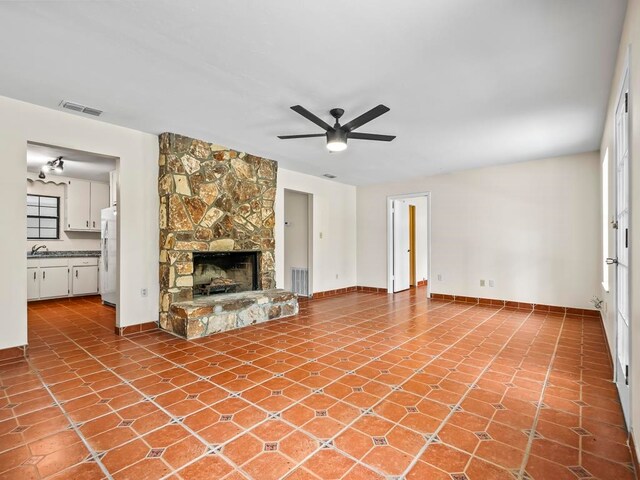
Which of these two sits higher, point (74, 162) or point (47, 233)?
point (74, 162)

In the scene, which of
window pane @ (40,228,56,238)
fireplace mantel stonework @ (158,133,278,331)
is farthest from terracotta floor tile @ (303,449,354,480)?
window pane @ (40,228,56,238)

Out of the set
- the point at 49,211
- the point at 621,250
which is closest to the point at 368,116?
the point at 621,250

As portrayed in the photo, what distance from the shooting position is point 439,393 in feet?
8.02

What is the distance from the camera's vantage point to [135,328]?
160 inches

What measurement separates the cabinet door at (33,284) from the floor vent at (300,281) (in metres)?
4.78

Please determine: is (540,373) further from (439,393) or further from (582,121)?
(582,121)

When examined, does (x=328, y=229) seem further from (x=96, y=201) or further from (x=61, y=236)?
(x=61, y=236)

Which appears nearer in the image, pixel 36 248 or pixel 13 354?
pixel 13 354

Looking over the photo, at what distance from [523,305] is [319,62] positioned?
204 inches

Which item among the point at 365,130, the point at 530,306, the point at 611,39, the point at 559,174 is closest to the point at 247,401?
the point at 365,130

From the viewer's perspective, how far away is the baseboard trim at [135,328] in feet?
13.0

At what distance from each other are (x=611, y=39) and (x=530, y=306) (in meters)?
4.32

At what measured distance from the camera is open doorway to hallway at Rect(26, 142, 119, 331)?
579 cm

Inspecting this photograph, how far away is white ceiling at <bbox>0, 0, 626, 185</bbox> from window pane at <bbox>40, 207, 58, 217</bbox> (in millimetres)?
4466
